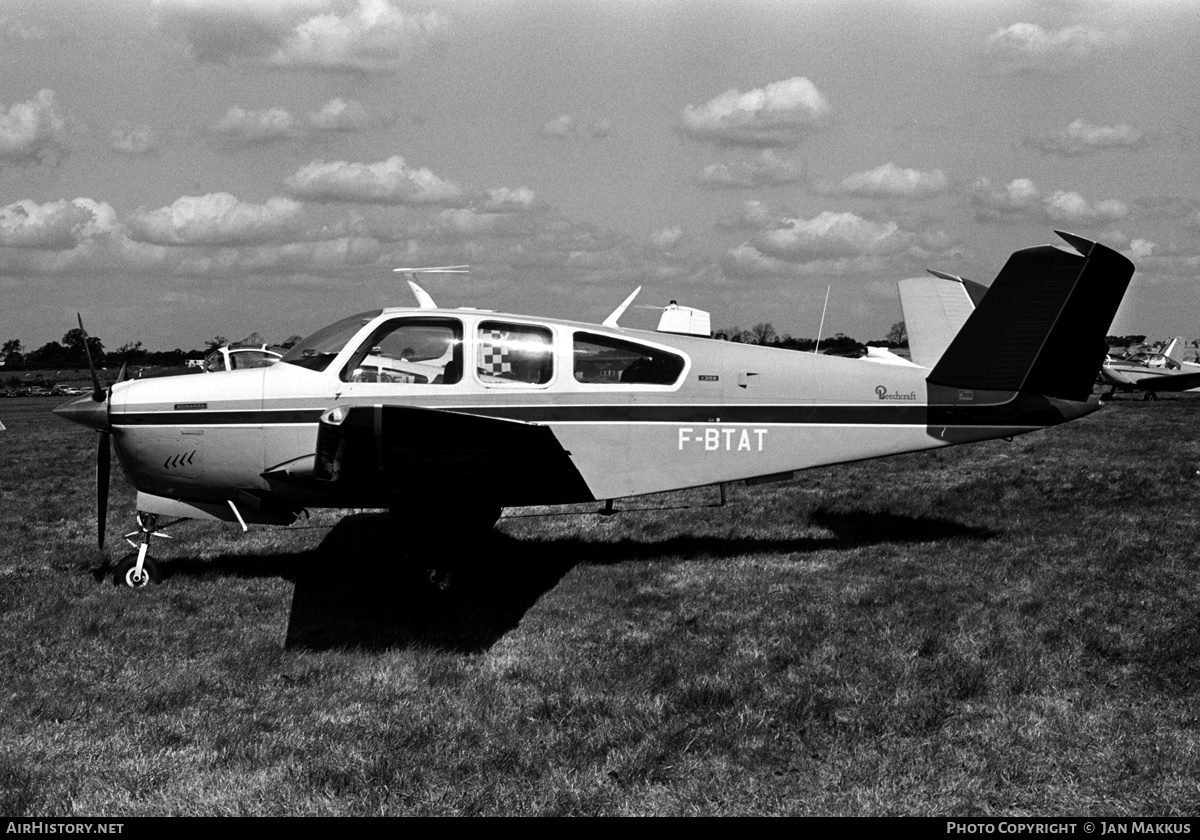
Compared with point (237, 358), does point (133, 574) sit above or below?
below

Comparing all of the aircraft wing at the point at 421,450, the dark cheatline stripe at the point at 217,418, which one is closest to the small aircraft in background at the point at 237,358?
the dark cheatline stripe at the point at 217,418

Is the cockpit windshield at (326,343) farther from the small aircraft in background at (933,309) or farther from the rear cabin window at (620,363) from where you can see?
the small aircraft in background at (933,309)

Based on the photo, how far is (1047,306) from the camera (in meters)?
8.38

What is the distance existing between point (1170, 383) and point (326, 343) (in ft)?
99.8

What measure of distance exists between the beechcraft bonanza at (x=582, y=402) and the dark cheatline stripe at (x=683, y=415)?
0.01 metres

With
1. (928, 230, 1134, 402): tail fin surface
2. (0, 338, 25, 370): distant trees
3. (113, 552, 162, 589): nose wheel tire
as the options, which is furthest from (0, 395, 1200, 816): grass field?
(0, 338, 25, 370): distant trees

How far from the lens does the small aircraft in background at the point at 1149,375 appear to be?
30.8 m

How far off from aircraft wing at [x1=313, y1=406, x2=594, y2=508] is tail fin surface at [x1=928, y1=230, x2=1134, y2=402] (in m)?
3.88

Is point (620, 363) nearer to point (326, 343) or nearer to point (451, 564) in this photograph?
point (451, 564)

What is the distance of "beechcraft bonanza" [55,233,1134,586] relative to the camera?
7.59 meters

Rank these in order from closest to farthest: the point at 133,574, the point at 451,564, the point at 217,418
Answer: the point at 451,564 → the point at 217,418 → the point at 133,574

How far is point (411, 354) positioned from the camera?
25.3 ft

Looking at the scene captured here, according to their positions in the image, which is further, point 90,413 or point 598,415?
point 598,415

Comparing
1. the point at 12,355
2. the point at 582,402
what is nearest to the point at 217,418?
the point at 582,402
